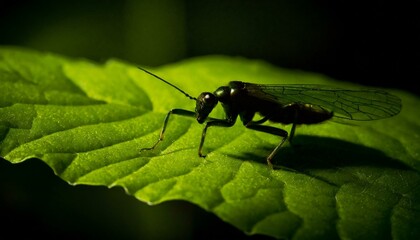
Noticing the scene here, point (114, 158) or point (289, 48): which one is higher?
point (114, 158)

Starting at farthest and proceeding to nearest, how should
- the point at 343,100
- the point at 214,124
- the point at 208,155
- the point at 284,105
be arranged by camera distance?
the point at 343,100
the point at 284,105
the point at 214,124
the point at 208,155

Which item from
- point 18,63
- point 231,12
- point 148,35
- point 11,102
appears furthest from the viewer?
point 231,12

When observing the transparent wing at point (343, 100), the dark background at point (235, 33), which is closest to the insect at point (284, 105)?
the transparent wing at point (343, 100)

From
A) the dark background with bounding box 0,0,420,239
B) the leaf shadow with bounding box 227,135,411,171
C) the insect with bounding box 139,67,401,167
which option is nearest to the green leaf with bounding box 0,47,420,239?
the leaf shadow with bounding box 227,135,411,171

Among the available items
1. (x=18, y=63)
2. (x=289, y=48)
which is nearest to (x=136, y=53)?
(x=289, y=48)

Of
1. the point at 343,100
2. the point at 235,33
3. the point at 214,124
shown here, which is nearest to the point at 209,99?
the point at 214,124

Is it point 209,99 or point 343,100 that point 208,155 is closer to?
point 209,99

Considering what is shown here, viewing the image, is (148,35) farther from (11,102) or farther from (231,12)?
(11,102)
